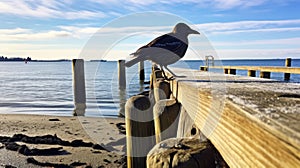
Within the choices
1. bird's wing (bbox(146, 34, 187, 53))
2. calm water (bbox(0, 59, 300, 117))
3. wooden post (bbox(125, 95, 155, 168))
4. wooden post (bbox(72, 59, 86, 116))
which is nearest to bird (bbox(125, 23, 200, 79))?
bird's wing (bbox(146, 34, 187, 53))

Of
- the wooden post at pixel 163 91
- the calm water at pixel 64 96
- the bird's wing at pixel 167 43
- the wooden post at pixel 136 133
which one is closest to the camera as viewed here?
the wooden post at pixel 136 133

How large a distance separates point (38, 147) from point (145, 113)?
5.47 meters

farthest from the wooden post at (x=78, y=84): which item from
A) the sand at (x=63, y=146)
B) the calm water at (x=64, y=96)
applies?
the sand at (x=63, y=146)

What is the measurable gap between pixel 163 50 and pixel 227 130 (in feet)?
11.6

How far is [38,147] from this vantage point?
7.19 metres

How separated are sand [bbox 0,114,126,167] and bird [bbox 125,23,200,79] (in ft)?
7.63

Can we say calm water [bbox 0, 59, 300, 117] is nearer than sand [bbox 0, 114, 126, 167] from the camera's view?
No

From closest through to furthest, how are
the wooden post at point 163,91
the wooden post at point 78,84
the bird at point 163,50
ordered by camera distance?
the wooden post at point 163,91, the bird at point 163,50, the wooden post at point 78,84

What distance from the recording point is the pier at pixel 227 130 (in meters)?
0.66

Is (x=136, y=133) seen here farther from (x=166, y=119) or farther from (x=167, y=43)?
(x=167, y=43)

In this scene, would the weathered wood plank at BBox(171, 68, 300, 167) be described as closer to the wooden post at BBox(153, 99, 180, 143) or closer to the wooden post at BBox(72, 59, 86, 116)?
the wooden post at BBox(153, 99, 180, 143)

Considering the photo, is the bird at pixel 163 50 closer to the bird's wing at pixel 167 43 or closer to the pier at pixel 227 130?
the bird's wing at pixel 167 43

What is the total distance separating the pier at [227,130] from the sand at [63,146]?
129 inches

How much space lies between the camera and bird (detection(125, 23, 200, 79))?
429cm
